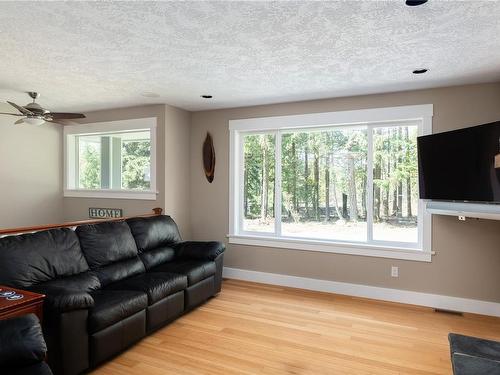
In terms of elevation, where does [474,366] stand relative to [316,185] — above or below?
below

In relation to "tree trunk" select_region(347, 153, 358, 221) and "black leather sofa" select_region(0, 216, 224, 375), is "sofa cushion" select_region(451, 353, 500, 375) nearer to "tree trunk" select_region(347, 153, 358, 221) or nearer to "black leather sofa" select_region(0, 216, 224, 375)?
"black leather sofa" select_region(0, 216, 224, 375)

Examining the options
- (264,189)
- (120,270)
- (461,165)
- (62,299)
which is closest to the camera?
(62,299)

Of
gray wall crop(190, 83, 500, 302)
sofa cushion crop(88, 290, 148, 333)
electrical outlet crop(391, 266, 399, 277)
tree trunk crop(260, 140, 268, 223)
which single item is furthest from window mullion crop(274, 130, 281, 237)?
sofa cushion crop(88, 290, 148, 333)

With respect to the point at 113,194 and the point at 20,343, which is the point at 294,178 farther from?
the point at 20,343

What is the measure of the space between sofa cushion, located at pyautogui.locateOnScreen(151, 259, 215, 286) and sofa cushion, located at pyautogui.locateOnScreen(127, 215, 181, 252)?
0.30 metres

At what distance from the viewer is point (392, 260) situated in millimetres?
4008

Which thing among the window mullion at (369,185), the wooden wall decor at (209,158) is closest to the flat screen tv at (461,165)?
the window mullion at (369,185)

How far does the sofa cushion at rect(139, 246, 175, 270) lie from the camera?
3.73 m

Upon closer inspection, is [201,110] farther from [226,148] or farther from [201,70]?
[201,70]

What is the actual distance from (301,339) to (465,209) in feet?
6.60

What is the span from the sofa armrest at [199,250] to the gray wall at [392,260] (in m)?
0.82

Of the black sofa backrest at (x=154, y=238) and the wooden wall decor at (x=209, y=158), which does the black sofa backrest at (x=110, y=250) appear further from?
the wooden wall decor at (x=209, y=158)

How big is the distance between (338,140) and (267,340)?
267 cm

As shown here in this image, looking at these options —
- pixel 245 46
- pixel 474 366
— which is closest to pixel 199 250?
pixel 245 46
